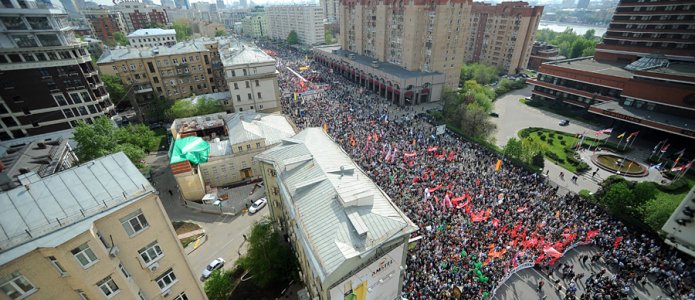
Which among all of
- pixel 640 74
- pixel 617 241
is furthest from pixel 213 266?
pixel 640 74

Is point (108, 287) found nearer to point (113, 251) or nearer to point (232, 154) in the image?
point (113, 251)

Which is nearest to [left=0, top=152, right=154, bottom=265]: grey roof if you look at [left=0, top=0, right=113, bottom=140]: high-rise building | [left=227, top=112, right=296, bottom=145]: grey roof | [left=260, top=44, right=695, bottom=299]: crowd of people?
[left=260, top=44, right=695, bottom=299]: crowd of people

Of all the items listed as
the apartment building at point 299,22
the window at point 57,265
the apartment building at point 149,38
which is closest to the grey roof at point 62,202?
the window at point 57,265

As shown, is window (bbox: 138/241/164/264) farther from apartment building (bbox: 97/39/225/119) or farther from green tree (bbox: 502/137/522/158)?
apartment building (bbox: 97/39/225/119)

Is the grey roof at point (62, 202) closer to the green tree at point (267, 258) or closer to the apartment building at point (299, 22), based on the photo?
the green tree at point (267, 258)

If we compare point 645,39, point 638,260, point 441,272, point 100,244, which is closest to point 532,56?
point 645,39
